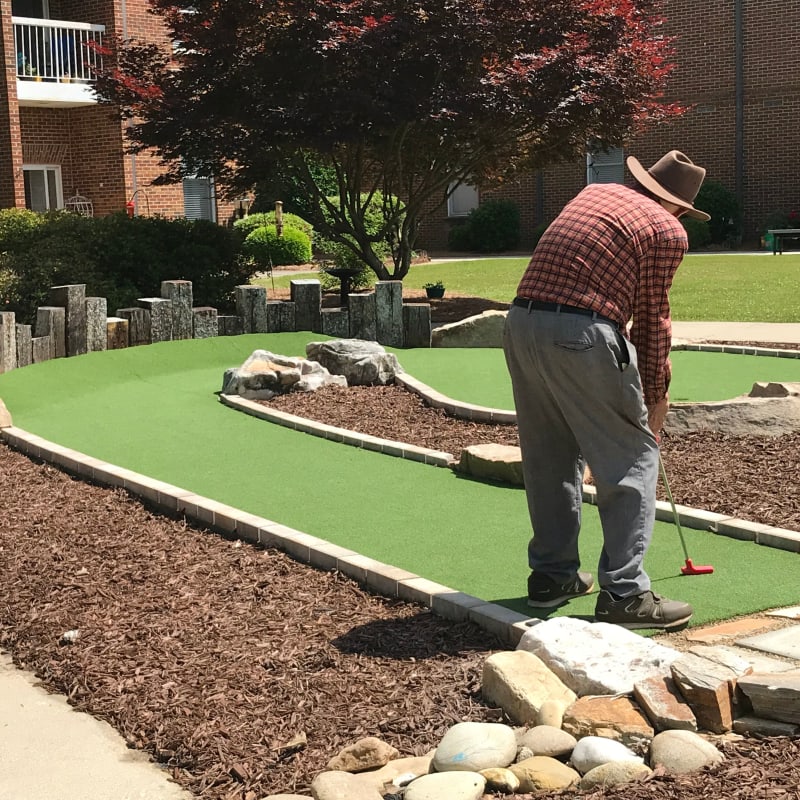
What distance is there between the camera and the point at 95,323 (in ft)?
40.9

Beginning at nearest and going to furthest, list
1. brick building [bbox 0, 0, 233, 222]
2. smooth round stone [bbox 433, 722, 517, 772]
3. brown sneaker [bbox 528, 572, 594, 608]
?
1. smooth round stone [bbox 433, 722, 517, 772]
2. brown sneaker [bbox 528, 572, 594, 608]
3. brick building [bbox 0, 0, 233, 222]

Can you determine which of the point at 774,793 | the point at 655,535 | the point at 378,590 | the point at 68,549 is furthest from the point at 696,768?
the point at 68,549

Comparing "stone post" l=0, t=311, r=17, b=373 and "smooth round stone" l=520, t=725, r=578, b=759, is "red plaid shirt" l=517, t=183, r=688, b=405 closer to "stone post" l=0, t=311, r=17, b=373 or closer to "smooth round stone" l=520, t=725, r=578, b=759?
"smooth round stone" l=520, t=725, r=578, b=759

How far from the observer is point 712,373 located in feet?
36.4

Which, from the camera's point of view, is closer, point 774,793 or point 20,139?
point 774,793

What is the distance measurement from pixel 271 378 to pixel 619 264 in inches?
238

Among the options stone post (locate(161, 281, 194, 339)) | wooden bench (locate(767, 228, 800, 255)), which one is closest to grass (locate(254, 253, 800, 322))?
wooden bench (locate(767, 228, 800, 255))

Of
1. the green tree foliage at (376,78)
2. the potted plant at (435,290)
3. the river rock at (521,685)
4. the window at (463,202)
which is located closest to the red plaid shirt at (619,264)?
the river rock at (521,685)

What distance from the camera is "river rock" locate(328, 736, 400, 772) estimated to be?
3930 millimetres

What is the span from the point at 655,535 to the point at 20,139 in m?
21.5

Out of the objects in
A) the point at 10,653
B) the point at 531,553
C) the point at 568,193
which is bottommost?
the point at 10,653

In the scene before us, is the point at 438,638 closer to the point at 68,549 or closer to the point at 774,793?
the point at 774,793

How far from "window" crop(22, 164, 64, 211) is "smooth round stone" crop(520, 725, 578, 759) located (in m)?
23.8

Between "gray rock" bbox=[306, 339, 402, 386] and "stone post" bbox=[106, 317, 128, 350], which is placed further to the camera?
"stone post" bbox=[106, 317, 128, 350]
